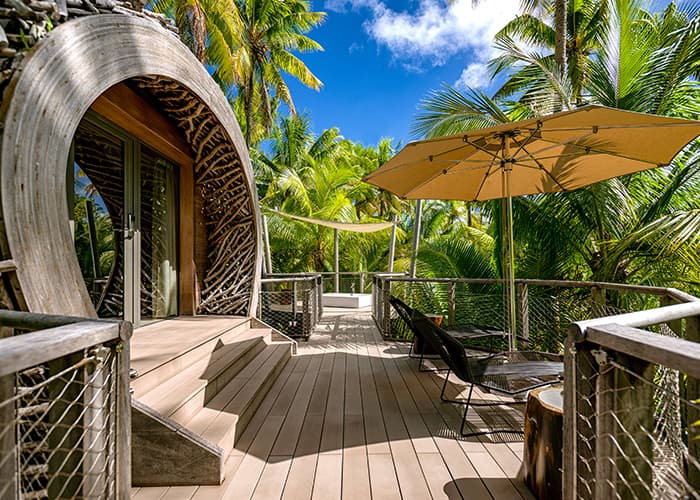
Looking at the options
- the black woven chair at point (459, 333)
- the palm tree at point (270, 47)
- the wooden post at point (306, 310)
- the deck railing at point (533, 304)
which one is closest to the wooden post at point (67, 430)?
the black woven chair at point (459, 333)

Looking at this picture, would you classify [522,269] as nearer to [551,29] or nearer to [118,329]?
[118,329]

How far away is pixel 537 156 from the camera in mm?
4234

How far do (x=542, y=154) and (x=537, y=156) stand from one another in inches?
2.5

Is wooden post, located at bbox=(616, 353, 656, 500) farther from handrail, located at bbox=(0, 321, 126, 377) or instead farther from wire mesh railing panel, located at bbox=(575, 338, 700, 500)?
handrail, located at bbox=(0, 321, 126, 377)

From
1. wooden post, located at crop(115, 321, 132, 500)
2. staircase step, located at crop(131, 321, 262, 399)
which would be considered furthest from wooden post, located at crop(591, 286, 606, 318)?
wooden post, located at crop(115, 321, 132, 500)

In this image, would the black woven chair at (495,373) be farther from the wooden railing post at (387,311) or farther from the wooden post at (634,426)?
the wooden railing post at (387,311)

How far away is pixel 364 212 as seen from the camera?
785 inches

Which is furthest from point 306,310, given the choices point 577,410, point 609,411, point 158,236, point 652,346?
point 652,346

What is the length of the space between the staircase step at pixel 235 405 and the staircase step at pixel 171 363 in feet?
1.21

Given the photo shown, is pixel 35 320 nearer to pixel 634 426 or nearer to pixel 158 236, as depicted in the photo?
pixel 634 426

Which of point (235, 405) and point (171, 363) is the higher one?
point (171, 363)

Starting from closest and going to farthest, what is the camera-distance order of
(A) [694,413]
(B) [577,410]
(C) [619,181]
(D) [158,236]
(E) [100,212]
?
(B) [577,410] → (A) [694,413] → (E) [100,212] → (D) [158,236] → (C) [619,181]

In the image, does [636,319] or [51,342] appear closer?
[51,342]

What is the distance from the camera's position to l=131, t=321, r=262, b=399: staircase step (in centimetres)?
266
